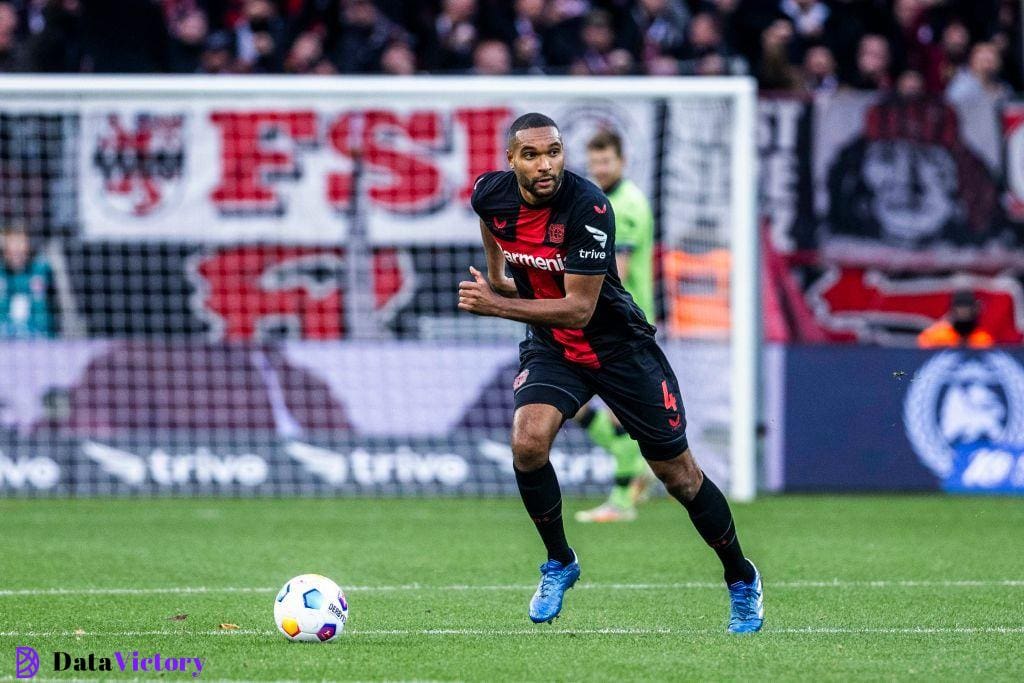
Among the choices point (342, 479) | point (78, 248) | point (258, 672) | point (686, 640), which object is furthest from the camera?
point (78, 248)

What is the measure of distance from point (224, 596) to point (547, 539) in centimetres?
172

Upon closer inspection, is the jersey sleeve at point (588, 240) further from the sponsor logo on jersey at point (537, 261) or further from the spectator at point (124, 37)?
the spectator at point (124, 37)

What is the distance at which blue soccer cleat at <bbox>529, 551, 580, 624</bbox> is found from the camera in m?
6.36

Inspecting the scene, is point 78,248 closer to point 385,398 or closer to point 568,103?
point 385,398

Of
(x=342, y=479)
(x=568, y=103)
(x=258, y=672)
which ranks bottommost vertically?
(x=342, y=479)

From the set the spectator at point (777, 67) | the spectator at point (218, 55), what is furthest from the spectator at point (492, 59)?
the spectator at point (777, 67)

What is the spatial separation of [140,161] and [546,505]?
807 cm

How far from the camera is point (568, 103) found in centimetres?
1423

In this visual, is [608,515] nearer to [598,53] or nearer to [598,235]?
[598,235]

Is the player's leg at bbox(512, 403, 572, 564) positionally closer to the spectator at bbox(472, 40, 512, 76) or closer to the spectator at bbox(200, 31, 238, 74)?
the spectator at bbox(472, 40, 512, 76)

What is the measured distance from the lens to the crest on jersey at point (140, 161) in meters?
13.5

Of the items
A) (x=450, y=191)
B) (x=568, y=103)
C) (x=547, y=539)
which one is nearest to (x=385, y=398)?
(x=450, y=191)

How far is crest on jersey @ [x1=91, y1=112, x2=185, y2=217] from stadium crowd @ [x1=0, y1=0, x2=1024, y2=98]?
1.07 meters

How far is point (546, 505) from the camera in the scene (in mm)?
6465
